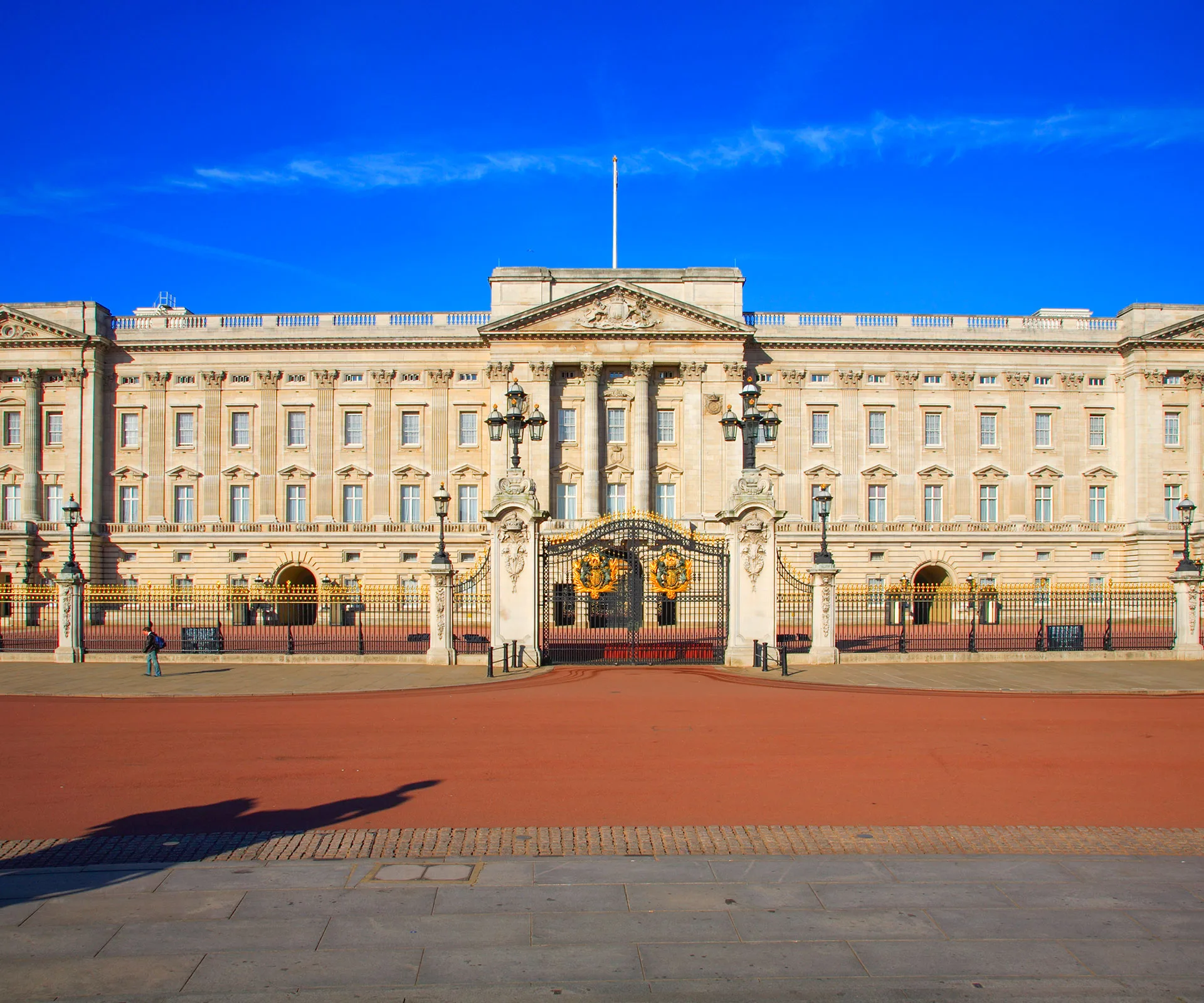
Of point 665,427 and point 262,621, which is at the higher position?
point 665,427

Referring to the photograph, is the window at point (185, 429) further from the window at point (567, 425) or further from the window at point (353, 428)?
the window at point (567, 425)

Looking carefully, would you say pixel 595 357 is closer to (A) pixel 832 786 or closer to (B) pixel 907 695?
(B) pixel 907 695

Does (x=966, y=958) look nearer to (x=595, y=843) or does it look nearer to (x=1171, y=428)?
(x=595, y=843)

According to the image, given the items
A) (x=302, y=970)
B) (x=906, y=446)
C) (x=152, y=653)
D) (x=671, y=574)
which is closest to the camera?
(x=302, y=970)

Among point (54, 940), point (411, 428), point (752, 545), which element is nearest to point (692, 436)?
point (411, 428)

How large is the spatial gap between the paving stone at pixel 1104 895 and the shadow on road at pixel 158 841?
6.72 m

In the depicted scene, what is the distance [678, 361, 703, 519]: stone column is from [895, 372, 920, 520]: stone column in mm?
11932

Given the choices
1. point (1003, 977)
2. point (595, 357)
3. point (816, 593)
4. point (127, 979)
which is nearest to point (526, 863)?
point (127, 979)

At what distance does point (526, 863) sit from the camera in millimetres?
8484

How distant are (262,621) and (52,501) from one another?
19.1 m

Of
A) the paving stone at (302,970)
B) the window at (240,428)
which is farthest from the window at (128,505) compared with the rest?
the paving stone at (302,970)

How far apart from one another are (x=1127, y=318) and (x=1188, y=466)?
A: 9.46 meters

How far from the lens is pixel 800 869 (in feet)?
27.3

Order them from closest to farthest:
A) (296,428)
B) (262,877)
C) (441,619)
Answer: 1. (262,877)
2. (441,619)
3. (296,428)
